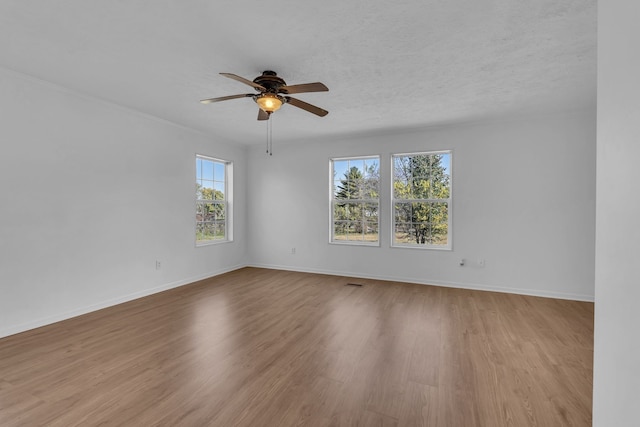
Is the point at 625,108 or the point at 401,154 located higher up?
the point at 401,154

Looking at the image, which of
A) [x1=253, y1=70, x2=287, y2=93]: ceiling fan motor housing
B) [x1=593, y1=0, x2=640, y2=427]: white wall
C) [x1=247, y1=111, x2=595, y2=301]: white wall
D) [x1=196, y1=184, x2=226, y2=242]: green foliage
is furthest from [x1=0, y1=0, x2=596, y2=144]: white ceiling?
[x1=196, y1=184, x2=226, y2=242]: green foliage

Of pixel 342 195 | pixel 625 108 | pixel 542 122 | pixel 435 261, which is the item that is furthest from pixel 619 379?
pixel 342 195

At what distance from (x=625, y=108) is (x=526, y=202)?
4.22 metres

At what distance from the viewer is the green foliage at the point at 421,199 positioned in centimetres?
481

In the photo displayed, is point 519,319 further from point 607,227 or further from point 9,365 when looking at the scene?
point 9,365

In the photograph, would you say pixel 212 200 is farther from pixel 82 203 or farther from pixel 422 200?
pixel 422 200

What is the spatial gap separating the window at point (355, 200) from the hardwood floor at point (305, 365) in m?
1.78

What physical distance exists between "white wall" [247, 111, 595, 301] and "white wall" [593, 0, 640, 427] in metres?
3.94

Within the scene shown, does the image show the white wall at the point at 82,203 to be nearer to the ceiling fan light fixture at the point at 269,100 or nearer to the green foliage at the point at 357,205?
the ceiling fan light fixture at the point at 269,100

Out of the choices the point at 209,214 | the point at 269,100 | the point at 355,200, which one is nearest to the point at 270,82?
the point at 269,100

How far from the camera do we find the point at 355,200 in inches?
214

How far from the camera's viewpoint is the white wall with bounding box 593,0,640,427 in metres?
0.66

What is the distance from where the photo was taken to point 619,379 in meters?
0.73

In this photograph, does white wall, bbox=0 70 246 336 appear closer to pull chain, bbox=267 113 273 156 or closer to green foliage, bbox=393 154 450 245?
pull chain, bbox=267 113 273 156
